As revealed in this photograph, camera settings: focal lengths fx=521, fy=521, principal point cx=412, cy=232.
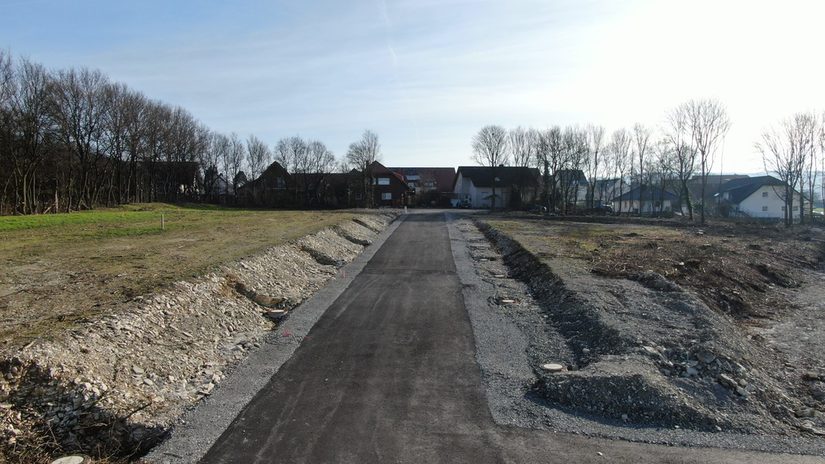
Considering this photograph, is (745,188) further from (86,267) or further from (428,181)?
(86,267)

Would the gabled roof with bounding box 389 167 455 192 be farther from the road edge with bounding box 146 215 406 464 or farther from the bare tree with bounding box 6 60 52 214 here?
the road edge with bounding box 146 215 406 464

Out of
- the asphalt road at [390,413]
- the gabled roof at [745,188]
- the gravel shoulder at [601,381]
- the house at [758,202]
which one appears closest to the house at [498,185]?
the house at [758,202]

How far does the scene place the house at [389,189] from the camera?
97.1 meters

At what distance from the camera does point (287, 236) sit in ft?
84.7

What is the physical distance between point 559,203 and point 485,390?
73820mm

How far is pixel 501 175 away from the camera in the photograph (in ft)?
311

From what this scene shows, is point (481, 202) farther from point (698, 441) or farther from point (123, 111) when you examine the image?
point (698, 441)

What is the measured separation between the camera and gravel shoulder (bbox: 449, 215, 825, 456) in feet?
22.5

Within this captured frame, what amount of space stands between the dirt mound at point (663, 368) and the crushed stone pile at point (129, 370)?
18.7 ft

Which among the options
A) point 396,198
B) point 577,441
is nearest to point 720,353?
point 577,441

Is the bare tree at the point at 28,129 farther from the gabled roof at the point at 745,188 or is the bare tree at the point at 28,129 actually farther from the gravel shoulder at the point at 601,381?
the gabled roof at the point at 745,188

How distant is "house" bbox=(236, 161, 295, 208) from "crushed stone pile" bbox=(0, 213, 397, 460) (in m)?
79.9

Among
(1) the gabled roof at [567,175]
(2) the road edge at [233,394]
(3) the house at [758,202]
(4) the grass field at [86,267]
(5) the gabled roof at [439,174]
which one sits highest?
(5) the gabled roof at [439,174]

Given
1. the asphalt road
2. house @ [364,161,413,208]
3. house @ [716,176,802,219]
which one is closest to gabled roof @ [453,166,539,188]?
house @ [364,161,413,208]
